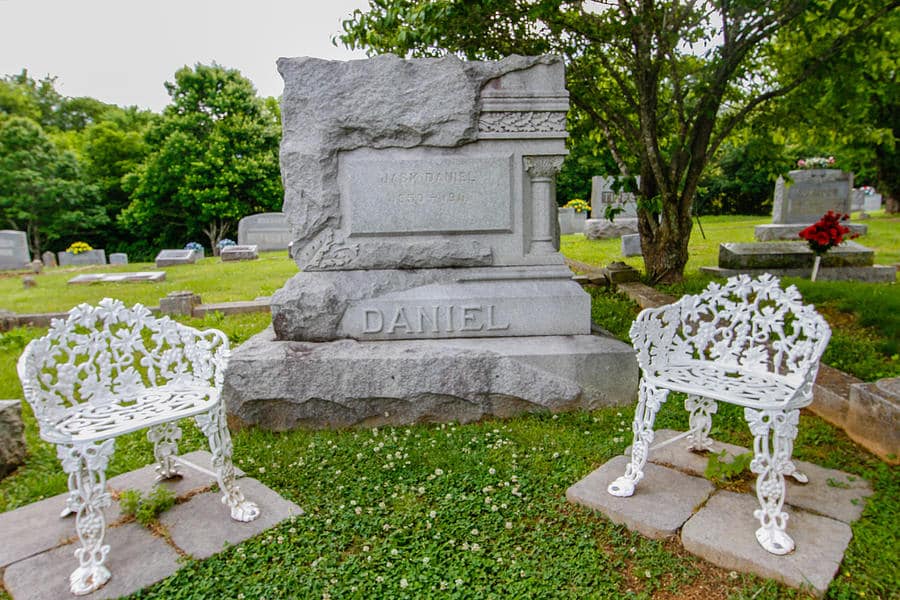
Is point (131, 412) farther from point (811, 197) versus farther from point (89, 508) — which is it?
point (811, 197)

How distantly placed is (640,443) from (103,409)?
2576 mm

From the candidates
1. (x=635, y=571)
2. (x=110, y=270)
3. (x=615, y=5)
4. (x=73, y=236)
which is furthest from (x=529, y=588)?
(x=73, y=236)

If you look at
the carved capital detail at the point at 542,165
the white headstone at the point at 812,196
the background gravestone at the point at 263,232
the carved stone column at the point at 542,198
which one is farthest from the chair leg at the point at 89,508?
the background gravestone at the point at 263,232

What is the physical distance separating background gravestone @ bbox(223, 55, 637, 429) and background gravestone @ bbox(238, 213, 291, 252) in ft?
48.5

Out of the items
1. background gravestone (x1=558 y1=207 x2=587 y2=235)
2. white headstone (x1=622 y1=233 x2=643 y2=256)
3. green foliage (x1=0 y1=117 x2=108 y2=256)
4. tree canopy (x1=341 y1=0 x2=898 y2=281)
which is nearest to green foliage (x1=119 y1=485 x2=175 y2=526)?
tree canopy (x1=341 y1=0 x2=898 y2=281)

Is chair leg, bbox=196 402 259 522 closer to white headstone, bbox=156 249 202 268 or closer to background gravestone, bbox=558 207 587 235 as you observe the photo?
white headstone, bbox=156 249 202 268

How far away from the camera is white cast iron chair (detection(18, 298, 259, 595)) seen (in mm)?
2096

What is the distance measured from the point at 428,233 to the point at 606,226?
37.5 feet

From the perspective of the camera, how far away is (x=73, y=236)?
22531 millimetres

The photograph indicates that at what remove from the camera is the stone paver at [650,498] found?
2.32 metres

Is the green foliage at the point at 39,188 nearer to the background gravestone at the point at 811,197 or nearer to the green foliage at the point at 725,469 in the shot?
the background gravestone at the point at 811,197

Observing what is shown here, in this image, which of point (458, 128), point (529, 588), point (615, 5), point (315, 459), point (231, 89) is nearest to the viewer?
point (529, 588)

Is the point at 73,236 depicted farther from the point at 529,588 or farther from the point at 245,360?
the point at 529,588

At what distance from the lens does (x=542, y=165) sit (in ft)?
12.6
